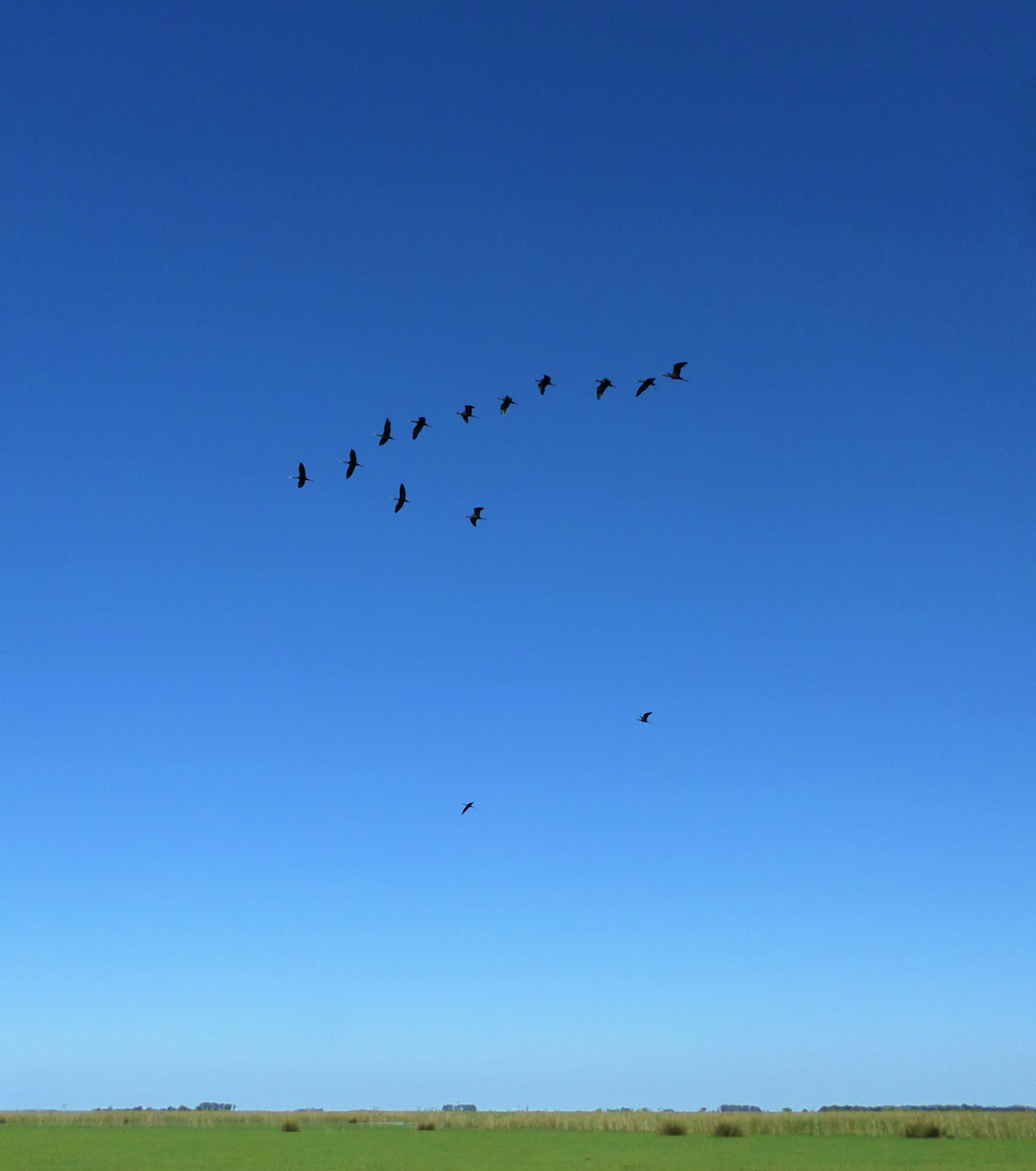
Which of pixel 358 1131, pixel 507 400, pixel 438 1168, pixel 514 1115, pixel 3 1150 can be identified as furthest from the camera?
pixel 514 1115

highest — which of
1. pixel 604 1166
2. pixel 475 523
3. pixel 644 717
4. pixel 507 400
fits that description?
pixel 507 400

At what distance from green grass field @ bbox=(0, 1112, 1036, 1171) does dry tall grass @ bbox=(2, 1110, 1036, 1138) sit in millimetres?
991

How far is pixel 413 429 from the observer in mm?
38375

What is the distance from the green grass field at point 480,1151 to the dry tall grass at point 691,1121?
0.99m

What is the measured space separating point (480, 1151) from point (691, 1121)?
21.1 meters

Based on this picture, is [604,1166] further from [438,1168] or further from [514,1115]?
[514,1115]

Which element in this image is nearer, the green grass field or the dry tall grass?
the green grass field

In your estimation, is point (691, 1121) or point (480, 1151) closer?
point (480, 1151)

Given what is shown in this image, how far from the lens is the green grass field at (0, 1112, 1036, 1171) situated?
35844mm

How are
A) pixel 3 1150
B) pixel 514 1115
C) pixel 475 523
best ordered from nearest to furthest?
pixel 475 523, pixel 3 1150, pixel 514 1115

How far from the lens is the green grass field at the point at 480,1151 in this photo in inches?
1411

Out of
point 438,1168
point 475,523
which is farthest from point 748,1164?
point 475,523

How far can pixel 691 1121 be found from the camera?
58.9 metres

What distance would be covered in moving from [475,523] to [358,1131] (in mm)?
39502
